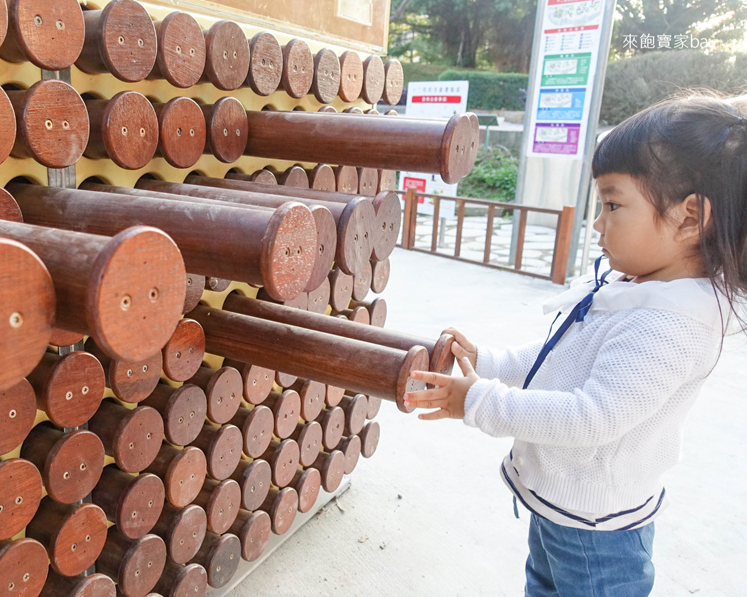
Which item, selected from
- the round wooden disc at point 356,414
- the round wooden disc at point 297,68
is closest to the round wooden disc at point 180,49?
the round wooden disc at point 297,68

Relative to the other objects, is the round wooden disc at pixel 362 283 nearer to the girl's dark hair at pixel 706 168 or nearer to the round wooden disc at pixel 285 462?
the round wooden disc at pixel 285 462

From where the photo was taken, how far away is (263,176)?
4.06 ft

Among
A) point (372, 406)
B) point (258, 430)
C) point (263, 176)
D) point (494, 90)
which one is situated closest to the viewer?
point (263, 176)

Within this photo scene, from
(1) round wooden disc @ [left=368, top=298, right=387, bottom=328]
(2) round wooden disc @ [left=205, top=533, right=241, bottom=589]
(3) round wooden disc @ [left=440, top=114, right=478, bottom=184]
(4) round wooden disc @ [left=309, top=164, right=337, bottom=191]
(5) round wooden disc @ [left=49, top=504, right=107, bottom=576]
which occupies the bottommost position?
(2) round wooden disc @ [left=205, top=533, right=241, bottom=589]

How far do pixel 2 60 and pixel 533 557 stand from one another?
4.10 ft

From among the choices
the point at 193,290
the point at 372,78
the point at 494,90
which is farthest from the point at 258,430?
the point at 494,90

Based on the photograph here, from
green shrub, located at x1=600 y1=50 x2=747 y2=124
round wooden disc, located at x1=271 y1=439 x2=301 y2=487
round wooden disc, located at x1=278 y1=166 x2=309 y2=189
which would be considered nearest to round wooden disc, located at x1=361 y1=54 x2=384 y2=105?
round wooden disc, located at x1=278 y1=166 x2=309 y2=189

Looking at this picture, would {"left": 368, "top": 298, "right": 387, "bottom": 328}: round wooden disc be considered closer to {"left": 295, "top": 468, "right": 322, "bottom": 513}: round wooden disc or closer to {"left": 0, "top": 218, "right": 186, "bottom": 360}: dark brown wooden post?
{"left": 295, "top": 468, "right": 322, "bottom": 513}: round wooden disc

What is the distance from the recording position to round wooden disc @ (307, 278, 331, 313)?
55.9 inches

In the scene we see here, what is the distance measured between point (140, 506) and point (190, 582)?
0.28m

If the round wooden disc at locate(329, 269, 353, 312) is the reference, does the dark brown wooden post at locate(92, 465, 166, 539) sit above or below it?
below

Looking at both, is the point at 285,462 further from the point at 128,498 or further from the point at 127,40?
the point at 127,40

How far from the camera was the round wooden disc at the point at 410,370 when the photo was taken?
95 centimetres

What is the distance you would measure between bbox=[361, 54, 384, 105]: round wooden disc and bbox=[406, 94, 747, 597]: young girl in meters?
0.64
